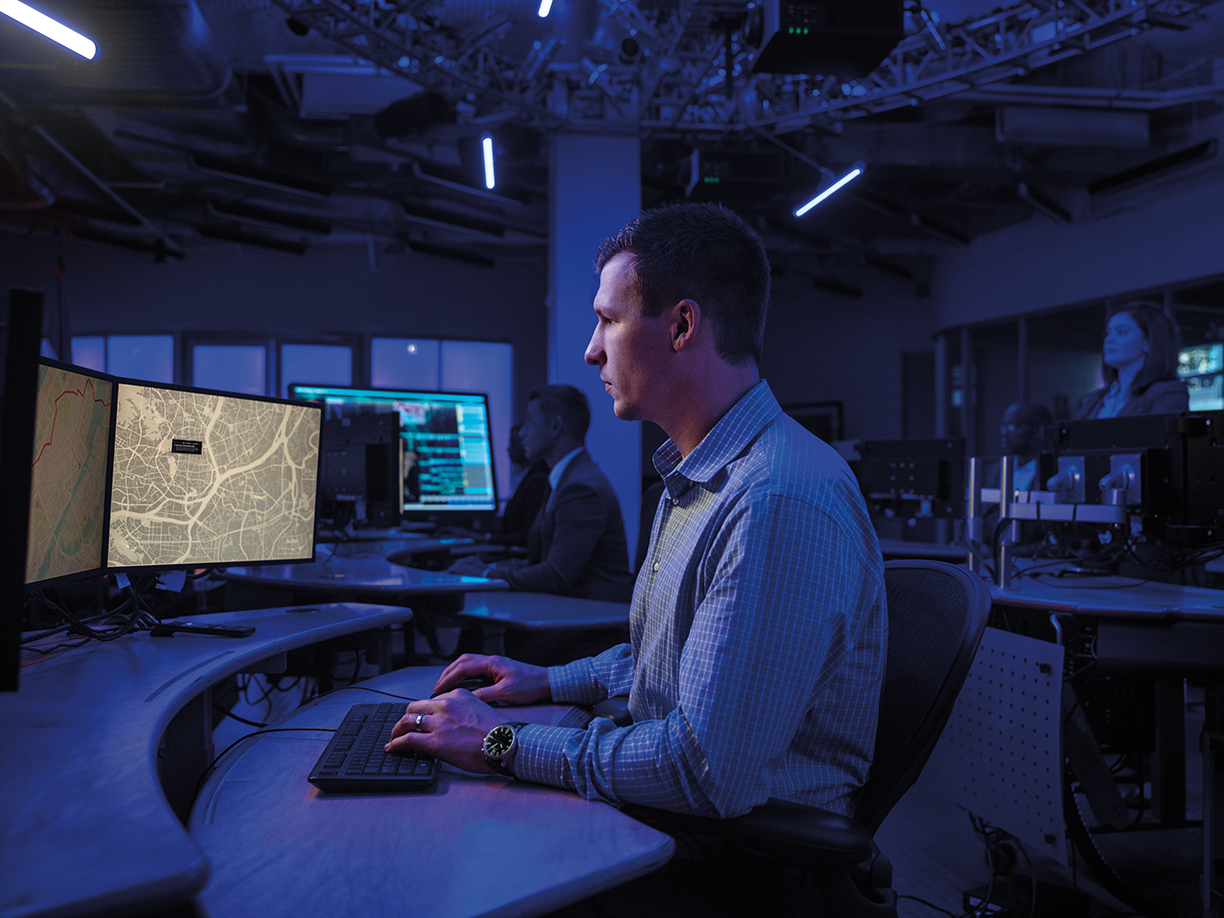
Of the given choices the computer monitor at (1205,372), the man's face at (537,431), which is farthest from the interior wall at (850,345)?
the man's face at (537,431)

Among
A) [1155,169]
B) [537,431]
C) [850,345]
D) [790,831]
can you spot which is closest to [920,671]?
[790,831]

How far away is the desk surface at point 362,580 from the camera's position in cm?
254

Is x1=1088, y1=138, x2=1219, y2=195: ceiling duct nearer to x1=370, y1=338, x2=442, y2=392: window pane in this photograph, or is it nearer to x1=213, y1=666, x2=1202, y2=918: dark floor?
x1=213, y1=666, x2=1202, y2=918: dark floor

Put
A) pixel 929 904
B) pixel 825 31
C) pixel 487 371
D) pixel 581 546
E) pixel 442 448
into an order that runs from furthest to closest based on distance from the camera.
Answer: pixel 487 371 < pixel 442 448 < pixel 825 31 < pixel 581 546 < pixel 929 904

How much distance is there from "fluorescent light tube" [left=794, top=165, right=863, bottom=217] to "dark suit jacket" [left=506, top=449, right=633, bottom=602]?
3075 millimetres

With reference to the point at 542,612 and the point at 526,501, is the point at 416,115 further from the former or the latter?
the point at 542,612

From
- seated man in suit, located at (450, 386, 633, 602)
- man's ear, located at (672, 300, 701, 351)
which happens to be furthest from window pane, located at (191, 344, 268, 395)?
man's ear, located at (672, 300, 701, 351)

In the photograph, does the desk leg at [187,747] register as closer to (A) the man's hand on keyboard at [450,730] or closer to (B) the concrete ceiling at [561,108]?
(A) the man's hand on keyboard at [450,730]

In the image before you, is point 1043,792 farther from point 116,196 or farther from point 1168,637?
point 116,196

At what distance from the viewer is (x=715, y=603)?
Result: 91cm

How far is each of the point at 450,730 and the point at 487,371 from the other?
326 inches

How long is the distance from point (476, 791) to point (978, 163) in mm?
6495

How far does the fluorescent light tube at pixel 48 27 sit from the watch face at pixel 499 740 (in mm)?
3538

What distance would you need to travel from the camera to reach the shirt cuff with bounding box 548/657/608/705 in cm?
135
